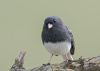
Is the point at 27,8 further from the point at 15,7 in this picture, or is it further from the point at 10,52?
the point at 10,52

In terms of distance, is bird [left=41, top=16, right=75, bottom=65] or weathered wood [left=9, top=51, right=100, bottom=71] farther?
bird [left=41, top=16, right=75, bottom=65]

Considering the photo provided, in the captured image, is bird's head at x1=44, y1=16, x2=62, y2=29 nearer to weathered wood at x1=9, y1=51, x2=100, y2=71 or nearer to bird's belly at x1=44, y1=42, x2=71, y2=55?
bird's belly at x1=44, y1=42, x2=71, y2=55

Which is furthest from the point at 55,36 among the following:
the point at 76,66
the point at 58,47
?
the point at 76,66

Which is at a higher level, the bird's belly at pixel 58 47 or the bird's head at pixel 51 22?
the bird's head at pixel 51 22

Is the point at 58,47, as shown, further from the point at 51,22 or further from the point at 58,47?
the point at 51,22

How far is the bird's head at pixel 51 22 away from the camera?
13.4 ft

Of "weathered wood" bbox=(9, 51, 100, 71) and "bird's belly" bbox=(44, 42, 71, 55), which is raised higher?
"bird's belly" bbox=(44, 42, 71, 55)

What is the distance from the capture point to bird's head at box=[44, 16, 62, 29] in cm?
407

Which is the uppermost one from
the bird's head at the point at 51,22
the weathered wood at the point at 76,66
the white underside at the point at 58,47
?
the bird's head at the point at 51,22

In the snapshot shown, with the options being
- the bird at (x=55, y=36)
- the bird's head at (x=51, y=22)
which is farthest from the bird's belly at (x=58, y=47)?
the bird's head at (x=51, y=22)

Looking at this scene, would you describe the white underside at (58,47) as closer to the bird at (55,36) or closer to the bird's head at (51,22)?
the bird at (55,36)

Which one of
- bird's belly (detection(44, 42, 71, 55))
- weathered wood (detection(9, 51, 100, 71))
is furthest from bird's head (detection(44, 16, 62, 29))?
weathered wood (detection(9, 51, 100, 71))

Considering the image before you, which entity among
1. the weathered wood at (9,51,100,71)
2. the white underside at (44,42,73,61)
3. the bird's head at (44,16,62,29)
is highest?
the bird's head at (44,16,62,29)

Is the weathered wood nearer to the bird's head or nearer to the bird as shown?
the bird
